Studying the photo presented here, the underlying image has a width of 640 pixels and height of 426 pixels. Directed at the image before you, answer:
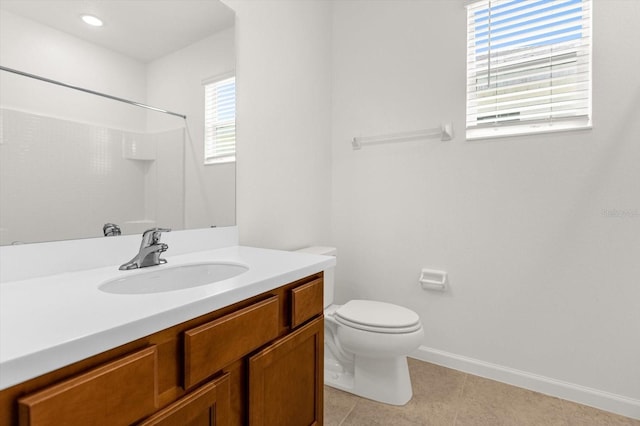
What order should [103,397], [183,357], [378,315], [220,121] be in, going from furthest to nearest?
[378,315] < [220,121] < [183,357] < [103,397]

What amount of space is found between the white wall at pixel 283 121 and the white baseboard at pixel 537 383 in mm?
1109

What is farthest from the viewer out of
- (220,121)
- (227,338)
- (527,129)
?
(527,129)

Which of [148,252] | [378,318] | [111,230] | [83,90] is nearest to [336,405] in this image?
[378,318]

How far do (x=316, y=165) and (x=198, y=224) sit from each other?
1.06m

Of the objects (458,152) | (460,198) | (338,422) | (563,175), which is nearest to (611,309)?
(563,175)

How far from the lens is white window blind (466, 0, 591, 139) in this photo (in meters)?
1.71

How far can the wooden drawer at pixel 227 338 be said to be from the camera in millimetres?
744

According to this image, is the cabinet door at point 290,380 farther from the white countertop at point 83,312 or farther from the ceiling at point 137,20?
the ceiling at point 137,20

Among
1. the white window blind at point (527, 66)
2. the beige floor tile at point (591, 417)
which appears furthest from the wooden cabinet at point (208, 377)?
the white window blind at point (527, 66)

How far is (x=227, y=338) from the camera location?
33.1 inches

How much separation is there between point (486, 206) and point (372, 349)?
1075mm

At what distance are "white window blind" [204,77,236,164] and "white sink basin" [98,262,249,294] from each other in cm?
56

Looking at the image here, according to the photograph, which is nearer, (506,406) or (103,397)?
(103,397)

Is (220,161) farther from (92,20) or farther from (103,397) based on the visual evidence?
(103,397)
